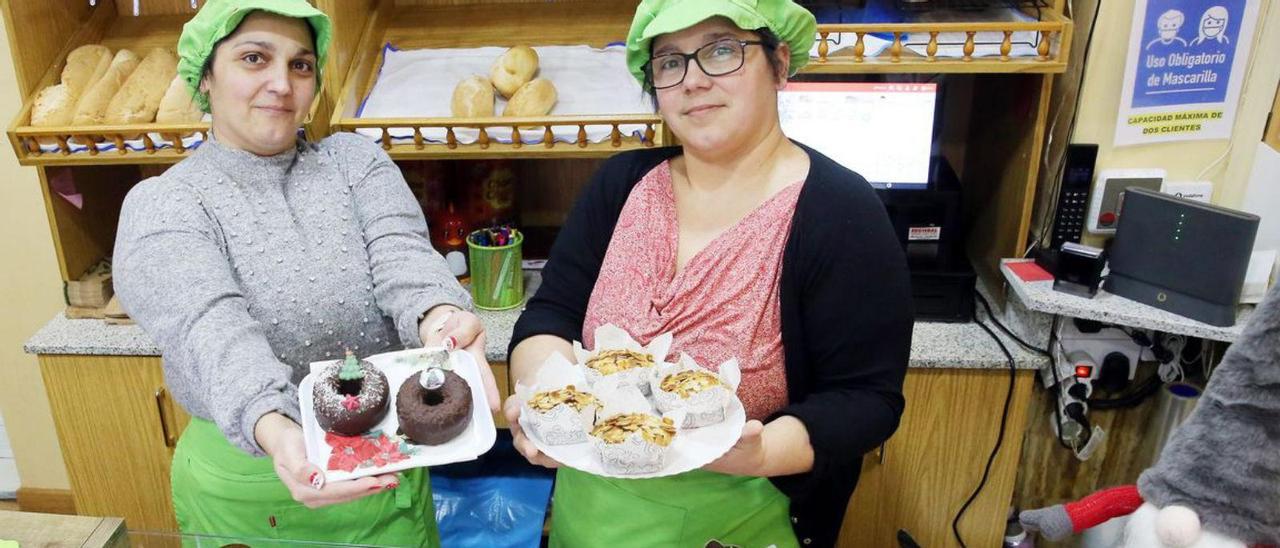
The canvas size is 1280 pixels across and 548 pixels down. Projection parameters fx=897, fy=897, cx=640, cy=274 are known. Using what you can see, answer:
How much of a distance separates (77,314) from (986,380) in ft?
7.29

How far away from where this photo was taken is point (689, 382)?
1.24 m

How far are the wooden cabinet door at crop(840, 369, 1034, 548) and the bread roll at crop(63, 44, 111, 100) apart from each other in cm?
205

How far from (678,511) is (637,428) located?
246mm

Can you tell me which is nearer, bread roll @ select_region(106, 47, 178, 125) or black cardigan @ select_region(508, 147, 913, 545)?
black cardigan @ select_region(508, 147, 913, 545)

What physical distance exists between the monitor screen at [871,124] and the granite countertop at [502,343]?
0.37m

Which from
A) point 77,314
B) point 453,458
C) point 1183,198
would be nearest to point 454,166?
point 77,314

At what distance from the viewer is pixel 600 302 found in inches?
56.9

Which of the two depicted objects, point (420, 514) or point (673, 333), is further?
point (420, 514)

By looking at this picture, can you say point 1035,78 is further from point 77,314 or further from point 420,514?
point 77,314

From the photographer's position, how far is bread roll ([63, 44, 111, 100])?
2.10m

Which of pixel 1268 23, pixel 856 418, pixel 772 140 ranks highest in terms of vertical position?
pixel 1268 23

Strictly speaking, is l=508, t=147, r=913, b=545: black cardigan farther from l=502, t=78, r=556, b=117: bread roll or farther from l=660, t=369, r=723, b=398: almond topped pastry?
l=502, t=78, r=556, b=117: bread roll

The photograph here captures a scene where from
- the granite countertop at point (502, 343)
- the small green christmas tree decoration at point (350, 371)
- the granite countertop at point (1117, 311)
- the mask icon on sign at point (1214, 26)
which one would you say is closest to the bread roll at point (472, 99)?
the granite countertop at point (502, 343)

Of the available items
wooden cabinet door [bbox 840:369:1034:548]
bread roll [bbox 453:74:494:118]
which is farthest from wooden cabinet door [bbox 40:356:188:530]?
wooden cabinet door [bbox 840:369:1034:548]
